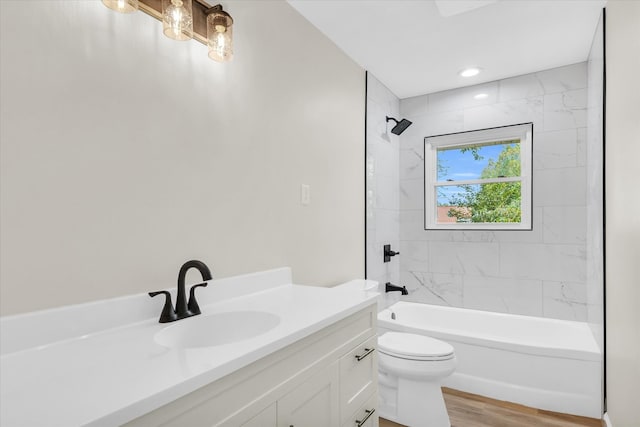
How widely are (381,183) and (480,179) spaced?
96 cm

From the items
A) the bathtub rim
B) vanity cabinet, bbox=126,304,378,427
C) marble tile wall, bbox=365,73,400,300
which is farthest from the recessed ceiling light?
vanity cabinet, bbox=126,304,378,427

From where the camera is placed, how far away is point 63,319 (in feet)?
3.25

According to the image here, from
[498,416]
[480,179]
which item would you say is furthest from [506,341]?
[480,179]

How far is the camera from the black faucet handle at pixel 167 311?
118 centimetres

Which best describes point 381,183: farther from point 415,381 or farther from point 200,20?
point 200,20

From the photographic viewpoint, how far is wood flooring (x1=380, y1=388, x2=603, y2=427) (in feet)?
7.07

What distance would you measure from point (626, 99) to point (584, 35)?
3.69 feet

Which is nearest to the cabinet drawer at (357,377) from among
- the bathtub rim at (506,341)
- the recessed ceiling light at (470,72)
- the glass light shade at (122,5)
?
the bathtub rim at (506,341)

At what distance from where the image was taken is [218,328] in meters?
1.30

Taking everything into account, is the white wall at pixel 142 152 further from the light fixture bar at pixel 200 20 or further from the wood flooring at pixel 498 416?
the wood flooring at pixel 498 416

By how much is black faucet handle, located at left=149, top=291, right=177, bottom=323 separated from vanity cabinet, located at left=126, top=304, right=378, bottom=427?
444 millimetres

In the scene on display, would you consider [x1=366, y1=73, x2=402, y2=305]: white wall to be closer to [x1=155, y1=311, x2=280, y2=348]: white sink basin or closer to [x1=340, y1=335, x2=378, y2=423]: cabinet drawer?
[x1=340, y1=335, x2=378, y2=423]: cabinet drawer

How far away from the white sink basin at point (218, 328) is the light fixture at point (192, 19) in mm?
1009

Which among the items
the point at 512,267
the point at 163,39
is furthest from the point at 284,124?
the point at 512,267
